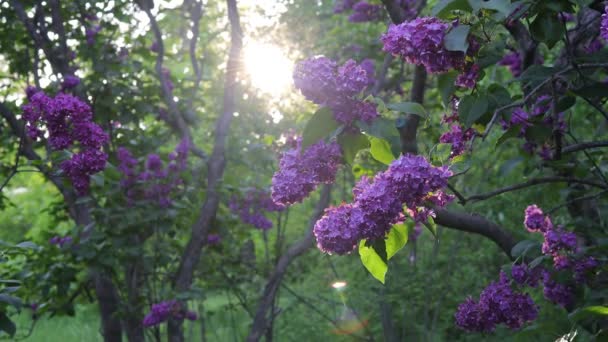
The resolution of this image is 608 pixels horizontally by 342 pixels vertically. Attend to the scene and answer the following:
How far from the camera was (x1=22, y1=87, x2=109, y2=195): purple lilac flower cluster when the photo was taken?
3.20 metres

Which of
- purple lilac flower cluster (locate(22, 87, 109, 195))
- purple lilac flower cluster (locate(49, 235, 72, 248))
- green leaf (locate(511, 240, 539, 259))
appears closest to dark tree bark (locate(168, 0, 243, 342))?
purple lilac flower cluster (locate(49, 235, 72, 248))

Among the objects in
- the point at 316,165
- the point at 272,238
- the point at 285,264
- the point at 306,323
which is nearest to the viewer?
the point at 316,165

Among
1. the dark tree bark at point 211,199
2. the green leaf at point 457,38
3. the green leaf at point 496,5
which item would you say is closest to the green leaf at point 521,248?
the green leaf at point 457,38

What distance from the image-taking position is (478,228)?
3.24m

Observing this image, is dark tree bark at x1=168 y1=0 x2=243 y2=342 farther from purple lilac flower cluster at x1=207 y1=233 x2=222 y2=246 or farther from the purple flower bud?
the purple flower bud

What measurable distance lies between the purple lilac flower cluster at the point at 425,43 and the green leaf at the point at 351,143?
234 millimetres

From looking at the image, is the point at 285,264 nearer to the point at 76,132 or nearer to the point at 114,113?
the point at 114,113

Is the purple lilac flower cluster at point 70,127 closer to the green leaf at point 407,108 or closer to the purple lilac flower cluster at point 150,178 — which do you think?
the purple lilac flower cluster at point 150,178

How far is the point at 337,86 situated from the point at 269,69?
15.2 feet

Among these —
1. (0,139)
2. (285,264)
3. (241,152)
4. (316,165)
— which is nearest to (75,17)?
(0,139)

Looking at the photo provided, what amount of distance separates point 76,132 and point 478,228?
6.08ft

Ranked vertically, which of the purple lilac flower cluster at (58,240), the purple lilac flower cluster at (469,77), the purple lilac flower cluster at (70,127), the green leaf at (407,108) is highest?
the purple lilac flower cluster at (58,240)

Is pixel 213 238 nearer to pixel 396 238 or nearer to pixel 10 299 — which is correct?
pixel 10 299

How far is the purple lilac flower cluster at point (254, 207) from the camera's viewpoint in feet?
18.5
